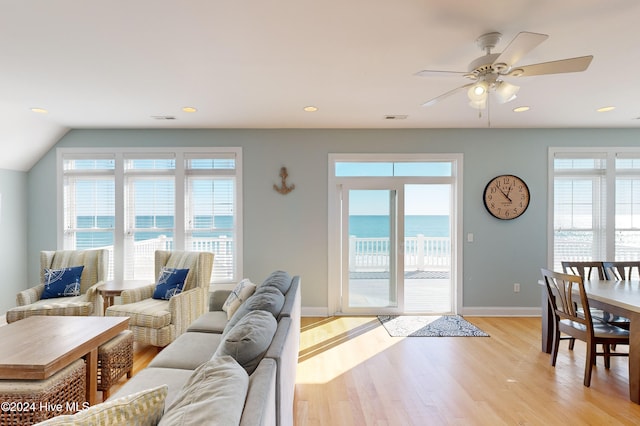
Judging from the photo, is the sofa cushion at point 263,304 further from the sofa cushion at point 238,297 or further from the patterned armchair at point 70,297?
the patterned armchair at point 70,297

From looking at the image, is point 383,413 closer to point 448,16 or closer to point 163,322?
point 163,322

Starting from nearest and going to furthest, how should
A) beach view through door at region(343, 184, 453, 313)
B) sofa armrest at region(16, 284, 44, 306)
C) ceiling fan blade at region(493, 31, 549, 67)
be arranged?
ceiling fan blade at region(493, 31, 549, 67)
sofa armrest at region(16, 284, 44, 306)
beach view through door at region(343, 184, 453, 313)

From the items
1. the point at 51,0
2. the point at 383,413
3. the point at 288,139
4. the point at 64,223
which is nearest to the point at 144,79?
the point at 51,0

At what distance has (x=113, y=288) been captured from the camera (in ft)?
12.2

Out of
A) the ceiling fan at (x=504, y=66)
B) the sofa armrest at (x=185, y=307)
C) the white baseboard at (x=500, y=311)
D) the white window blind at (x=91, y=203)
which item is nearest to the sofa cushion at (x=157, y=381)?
the sofa armrest at (x=185, y=307)

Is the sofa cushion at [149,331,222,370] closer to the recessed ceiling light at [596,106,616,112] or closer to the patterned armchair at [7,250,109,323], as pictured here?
the patterned armchair at [7,250,109,323]

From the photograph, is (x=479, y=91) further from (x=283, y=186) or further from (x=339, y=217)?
(x=283, y=186)

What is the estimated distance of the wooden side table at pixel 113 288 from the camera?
3.65 m

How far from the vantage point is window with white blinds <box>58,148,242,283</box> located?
4555mm

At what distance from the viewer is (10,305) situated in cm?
428

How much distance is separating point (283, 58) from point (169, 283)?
2779mm

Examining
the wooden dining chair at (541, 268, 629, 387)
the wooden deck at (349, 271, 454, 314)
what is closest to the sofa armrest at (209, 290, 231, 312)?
the wooden deck at (349, 271, 454, 314)

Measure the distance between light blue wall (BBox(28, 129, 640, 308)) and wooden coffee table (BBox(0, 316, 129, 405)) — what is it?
7.11 feet

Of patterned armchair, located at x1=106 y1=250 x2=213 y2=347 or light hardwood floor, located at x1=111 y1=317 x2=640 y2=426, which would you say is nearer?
light hardwood floor, located at x1=111 y1=317 x2=640 y2=426
